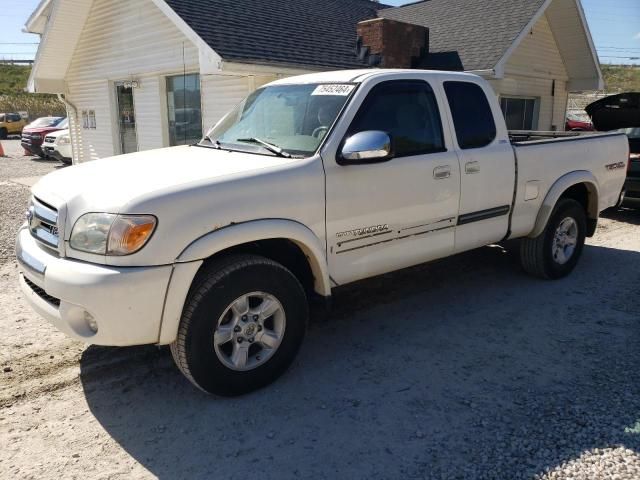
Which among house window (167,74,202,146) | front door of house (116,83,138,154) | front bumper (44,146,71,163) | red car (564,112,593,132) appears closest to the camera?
house window (167,74,202,146)

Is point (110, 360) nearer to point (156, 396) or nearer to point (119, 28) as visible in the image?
point (156, 396)

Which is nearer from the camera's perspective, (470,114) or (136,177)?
(136,177)

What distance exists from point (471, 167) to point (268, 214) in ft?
6.60

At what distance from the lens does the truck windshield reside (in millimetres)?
3852

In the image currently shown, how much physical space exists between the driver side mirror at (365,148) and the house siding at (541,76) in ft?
35.3

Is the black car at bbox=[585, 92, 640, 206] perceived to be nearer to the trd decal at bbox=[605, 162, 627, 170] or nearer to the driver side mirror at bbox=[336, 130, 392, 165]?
the trd decal at bbox=[605, 162, 627, 170]

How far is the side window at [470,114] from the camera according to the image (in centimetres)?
454

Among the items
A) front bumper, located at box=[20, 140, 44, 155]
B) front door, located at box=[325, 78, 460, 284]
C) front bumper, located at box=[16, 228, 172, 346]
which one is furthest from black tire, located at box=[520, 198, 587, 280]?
front bumper, located at box=[20, 140, 44, 155]

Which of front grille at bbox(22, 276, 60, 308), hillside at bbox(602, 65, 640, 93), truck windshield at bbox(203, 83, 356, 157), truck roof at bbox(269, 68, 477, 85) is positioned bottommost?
front grille at bbox(22, 276, 60, 308)

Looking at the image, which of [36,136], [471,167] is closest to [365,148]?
[471,167]

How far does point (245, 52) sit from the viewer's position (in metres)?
9.69

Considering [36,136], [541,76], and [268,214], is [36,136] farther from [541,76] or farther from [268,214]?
[268,214]

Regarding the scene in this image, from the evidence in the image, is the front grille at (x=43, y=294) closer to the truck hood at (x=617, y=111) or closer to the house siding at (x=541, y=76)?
the truck hood at (x=617, y=111)

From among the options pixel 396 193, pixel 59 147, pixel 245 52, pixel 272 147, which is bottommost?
pixel 59 147
